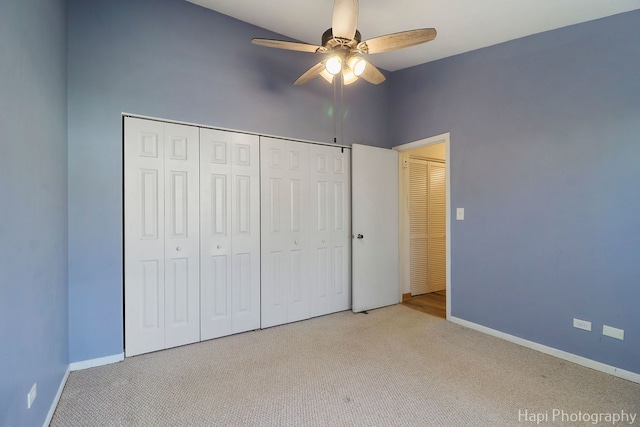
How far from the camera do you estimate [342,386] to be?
6.82 feet

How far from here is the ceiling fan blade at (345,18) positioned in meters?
1.78

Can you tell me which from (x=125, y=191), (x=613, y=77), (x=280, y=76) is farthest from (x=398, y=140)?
(x=125, y=191)

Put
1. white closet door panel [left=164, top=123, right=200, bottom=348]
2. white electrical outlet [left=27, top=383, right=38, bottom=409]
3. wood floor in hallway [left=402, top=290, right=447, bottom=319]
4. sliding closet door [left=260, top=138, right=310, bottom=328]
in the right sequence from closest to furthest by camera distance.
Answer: white electrical outlet [left=27, top=383, right=38, bottom=409] → white closet door panel [left=164, top=123, right=200, bottom=348] → sliding closet door [left=260, top=138, right=310, bottom=328] → wood floor in hallway [left=402, top=290, right=447, bottom=319]

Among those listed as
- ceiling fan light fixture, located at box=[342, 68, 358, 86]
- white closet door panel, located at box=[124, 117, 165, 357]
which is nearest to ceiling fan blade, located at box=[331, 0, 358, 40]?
ceiling fan light fixture, located at box=[342, 68, 358, 86]

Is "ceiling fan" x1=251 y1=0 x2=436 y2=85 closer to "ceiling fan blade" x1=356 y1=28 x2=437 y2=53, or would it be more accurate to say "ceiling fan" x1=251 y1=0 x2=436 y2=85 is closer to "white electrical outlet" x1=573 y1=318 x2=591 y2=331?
"ceiling fan blade" x1=356 y1=28 x2=437 y2=53

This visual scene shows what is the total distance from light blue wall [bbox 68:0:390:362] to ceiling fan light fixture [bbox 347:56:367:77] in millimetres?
1225

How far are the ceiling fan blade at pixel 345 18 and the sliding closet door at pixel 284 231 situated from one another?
4.70ft

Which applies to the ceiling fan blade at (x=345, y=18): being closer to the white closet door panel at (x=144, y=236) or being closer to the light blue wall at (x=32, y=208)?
the light blue wall at (x=32, y=208)

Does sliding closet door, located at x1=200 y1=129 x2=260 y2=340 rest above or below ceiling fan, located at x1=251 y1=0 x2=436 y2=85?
below

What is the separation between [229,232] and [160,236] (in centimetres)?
60

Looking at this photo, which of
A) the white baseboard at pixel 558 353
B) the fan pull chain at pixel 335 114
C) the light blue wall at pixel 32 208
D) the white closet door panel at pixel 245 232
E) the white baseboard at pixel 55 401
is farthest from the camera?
the fan pull chain at pixel 335 114

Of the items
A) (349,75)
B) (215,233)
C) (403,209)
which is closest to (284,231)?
(215,233)

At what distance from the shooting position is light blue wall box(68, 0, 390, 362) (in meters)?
2.29

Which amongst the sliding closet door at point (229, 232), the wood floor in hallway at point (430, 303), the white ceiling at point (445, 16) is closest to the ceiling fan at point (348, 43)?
the white ceiling at point (445, 16)
